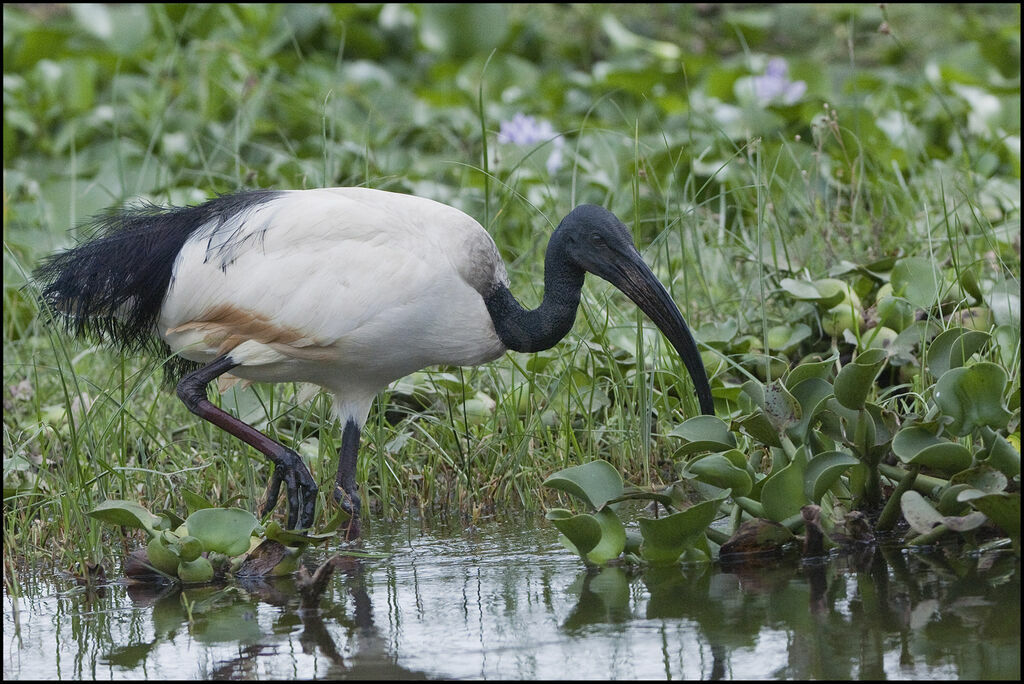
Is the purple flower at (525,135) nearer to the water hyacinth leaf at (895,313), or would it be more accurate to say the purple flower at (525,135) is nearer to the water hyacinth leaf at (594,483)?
the water hyacinth leaf at (895,313)

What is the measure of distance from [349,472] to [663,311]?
111cm

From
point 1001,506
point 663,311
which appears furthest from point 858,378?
point 663,311

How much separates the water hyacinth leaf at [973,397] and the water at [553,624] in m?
0.34

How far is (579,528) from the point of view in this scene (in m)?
3.53

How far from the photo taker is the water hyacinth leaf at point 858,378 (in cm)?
351

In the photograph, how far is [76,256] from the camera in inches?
179

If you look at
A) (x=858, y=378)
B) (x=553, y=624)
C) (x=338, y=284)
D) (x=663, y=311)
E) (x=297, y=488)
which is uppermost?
(x=338, y=284)

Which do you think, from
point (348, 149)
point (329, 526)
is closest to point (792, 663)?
point (329, 526)

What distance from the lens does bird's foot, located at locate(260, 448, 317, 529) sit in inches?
169

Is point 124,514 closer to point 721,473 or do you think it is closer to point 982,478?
point 721,473

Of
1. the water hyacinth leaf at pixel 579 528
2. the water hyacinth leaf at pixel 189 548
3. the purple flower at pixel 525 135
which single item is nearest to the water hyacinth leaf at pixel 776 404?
the water hyacinth leaf at pixel 579 528

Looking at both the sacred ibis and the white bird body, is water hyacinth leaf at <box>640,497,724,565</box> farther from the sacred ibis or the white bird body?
the white bird body

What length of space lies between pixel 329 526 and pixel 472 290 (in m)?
0.90

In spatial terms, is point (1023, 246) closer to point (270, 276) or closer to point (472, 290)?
point (472, 290)
